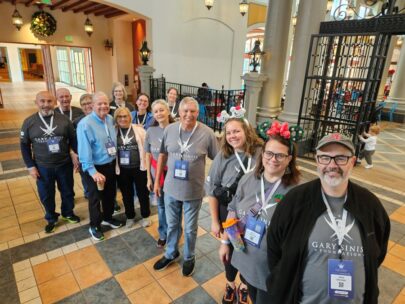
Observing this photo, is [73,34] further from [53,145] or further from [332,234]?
[332,234]

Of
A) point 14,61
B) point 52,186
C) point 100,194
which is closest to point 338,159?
point 100,194

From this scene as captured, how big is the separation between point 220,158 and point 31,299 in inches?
73.1

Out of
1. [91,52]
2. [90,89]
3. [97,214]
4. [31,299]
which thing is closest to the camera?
[31,299]

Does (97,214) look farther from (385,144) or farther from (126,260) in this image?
(385,144)

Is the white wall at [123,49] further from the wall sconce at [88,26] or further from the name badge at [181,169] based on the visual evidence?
the name badge at [181,169]

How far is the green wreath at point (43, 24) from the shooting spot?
368 inches

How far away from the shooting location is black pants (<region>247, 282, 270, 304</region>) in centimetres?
143

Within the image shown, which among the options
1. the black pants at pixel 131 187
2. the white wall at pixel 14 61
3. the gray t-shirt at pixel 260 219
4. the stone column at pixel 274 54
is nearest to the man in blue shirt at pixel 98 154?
the black pants at pixel 131 187

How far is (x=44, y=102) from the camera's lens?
2574 millimetres

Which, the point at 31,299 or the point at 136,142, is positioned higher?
the point at 136,142

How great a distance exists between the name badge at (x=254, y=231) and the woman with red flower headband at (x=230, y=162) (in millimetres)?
304

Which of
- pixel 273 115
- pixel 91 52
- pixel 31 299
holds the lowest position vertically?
pixel 31 299

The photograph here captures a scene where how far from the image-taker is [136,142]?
282 centimetres

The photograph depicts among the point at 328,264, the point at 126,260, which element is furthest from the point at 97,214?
the point at 328,264
